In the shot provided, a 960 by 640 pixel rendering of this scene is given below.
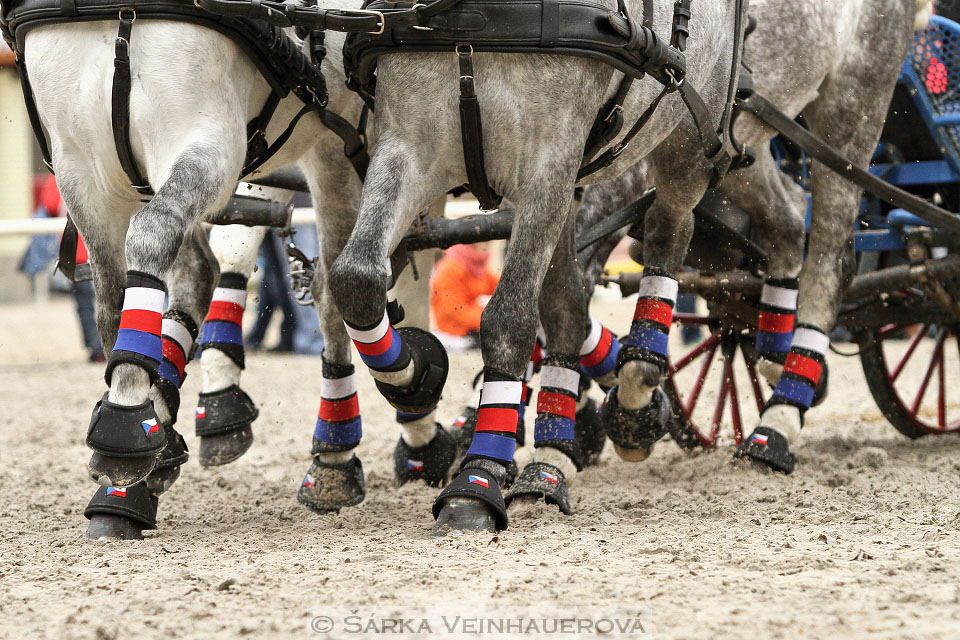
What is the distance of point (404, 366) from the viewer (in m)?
3.39

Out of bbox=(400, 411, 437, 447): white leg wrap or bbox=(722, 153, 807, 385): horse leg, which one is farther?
bbox=(722, 153, 807, 385): horse leg

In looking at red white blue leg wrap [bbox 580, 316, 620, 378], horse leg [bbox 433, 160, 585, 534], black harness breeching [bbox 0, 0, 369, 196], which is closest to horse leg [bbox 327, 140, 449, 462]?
horse leg [bbox 433, 160, 585, 534]

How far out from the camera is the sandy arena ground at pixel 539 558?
92.7 inches

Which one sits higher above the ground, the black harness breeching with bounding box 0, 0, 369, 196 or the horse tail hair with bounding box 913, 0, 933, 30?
the horse tail hair with bounding box 913, 0, 933, 30

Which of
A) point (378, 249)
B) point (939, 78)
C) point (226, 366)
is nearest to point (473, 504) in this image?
point (378, 249)

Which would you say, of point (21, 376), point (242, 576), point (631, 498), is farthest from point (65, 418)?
point (242, 576)

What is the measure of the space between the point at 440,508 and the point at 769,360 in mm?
2090

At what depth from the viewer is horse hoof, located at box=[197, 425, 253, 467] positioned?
4.38 meters

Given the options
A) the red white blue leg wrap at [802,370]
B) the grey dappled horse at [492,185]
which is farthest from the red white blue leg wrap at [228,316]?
the red white blue leg wrap at [802,370]

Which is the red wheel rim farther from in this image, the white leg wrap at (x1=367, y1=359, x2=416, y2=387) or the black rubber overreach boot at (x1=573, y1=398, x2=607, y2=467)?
the white leg wrap at (x1=367, y1=359, x2=416, y2=387)

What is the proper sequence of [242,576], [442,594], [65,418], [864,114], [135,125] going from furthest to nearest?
[65,418] < [864,114] < [135,125] < [242,576] < [442,594]

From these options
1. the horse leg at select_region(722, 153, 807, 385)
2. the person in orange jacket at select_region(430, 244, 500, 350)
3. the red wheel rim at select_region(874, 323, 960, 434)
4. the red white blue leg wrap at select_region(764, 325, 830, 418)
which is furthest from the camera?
the person in orange jacket at select_region(430, 244, 500, 350)

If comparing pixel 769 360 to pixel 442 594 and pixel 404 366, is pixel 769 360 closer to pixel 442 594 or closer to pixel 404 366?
pixel 404 366

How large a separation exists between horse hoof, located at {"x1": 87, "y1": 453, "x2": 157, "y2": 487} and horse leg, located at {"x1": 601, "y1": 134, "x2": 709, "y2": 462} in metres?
1.82
